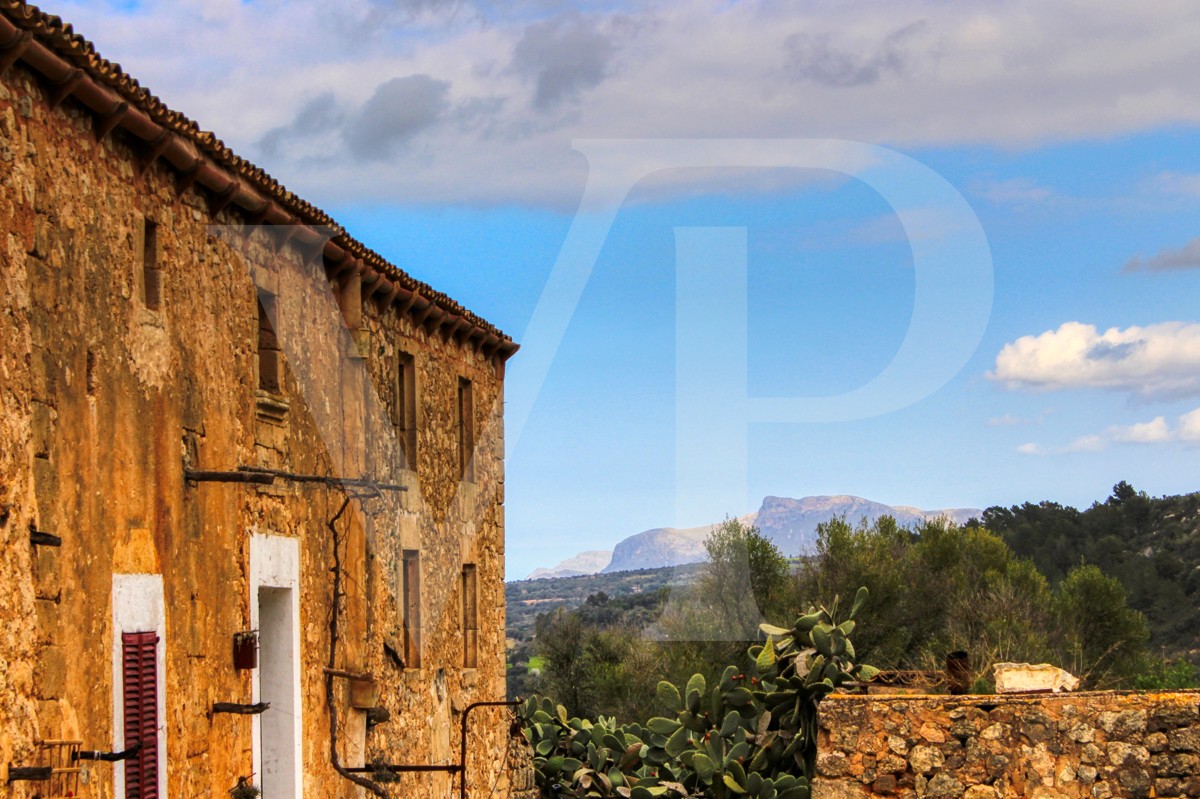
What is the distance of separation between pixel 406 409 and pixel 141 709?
680 cm

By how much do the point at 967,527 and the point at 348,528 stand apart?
99.2ft

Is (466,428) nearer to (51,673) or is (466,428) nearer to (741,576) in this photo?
(51,673)

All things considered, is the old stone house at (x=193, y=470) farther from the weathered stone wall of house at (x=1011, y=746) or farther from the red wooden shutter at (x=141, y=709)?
the weathered stone wall of house at (x=1011, y=746)

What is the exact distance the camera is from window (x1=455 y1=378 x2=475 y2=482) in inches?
683

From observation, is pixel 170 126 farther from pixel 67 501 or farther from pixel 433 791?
pixel 433 791

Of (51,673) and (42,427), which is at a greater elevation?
(42,427)

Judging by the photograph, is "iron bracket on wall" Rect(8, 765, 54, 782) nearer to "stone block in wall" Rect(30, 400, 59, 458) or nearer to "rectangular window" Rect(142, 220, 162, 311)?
"stone block in wall" Rect(30, 400, 59, 458)

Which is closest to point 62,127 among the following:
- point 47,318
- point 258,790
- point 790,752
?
point 47,318

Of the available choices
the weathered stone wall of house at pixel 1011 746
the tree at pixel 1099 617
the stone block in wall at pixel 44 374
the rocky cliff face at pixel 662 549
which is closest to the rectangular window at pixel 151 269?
the stone block in wall at pixel 44 374

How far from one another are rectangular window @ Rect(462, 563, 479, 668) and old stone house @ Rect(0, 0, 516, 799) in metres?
1.31

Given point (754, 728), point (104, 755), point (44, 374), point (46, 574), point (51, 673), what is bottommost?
point (754, 728)

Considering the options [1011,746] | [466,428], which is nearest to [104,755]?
[1011,746]

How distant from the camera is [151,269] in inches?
367

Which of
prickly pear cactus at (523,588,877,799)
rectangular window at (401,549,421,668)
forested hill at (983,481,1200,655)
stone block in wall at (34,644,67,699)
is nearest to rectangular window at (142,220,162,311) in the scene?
stone block in wall at (34,644,67,699)
